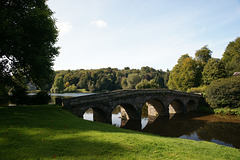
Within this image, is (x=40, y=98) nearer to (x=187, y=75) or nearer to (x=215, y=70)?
(x=187, y=75)

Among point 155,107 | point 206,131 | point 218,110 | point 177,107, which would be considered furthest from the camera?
point 177,107

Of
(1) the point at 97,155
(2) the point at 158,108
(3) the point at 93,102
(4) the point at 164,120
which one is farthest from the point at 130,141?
(2) the point at 158,108

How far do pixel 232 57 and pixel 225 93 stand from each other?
106 ft

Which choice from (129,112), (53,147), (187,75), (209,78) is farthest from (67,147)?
(187,75)

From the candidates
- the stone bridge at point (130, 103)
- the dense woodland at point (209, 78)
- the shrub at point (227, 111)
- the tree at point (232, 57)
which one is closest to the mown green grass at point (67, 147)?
the stone bridge at point (130, 103)

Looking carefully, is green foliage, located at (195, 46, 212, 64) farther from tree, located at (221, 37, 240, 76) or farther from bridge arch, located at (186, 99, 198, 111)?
bridge arch, located at (186, 99, 198, 111)

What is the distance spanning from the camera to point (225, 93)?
28266mm

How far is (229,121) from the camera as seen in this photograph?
23797 mm

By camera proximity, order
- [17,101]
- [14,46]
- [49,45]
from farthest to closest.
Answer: [17,101], [49,45], [14,46]

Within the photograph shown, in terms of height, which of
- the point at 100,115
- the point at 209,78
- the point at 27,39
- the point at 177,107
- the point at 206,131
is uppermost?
the point at 27,39

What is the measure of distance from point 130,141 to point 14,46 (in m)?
12.6

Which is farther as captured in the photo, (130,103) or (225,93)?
(225,93)

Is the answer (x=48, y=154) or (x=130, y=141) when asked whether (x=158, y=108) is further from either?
(x=48, y=154)

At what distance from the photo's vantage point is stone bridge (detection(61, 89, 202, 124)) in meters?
18.0
